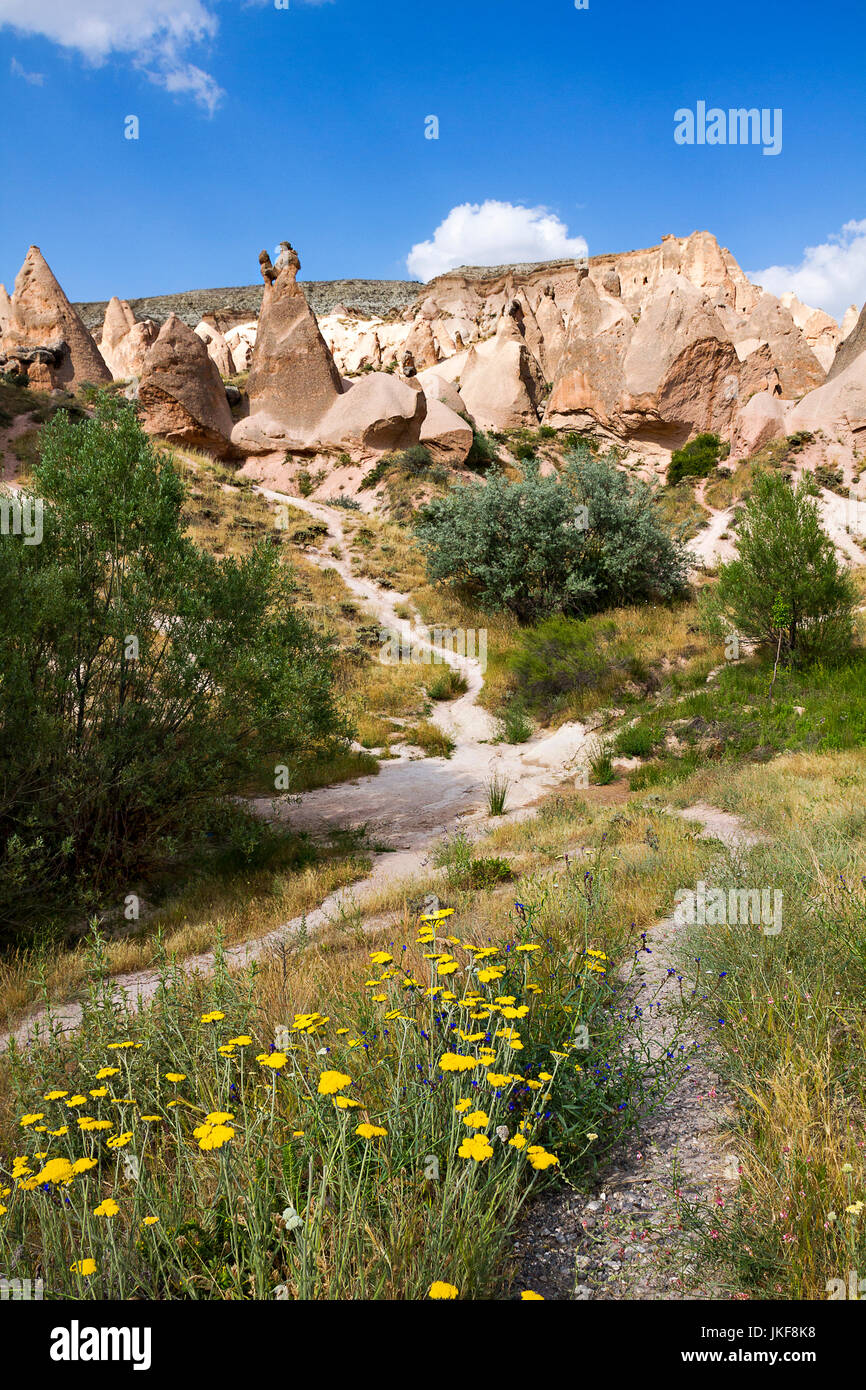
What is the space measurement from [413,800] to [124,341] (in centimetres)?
3663

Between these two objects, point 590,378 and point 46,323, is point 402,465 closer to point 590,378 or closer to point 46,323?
point 590,378

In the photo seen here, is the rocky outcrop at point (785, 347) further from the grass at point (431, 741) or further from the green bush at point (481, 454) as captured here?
the grass at point (431, 741)

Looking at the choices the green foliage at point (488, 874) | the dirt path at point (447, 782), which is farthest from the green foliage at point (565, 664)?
the green foliage at point (488, 874)

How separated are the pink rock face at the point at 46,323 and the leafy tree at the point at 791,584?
1087 inches

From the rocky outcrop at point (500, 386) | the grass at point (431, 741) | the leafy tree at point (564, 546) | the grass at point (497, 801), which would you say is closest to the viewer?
the grass at point (497, 801)

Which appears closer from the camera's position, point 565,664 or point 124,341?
point 565,664

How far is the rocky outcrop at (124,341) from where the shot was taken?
35.0 meters

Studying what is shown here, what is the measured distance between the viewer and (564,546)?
58.3ft

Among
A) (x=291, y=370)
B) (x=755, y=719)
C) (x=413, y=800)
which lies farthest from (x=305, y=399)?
(x=755, y=719)

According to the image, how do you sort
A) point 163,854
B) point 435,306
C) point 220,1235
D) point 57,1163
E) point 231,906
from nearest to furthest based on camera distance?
point 57,1163, point 220,1235, point 231,906, point 163,854, point 435,306

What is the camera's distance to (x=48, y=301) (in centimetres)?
3036

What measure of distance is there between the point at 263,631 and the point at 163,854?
9.30 ft
